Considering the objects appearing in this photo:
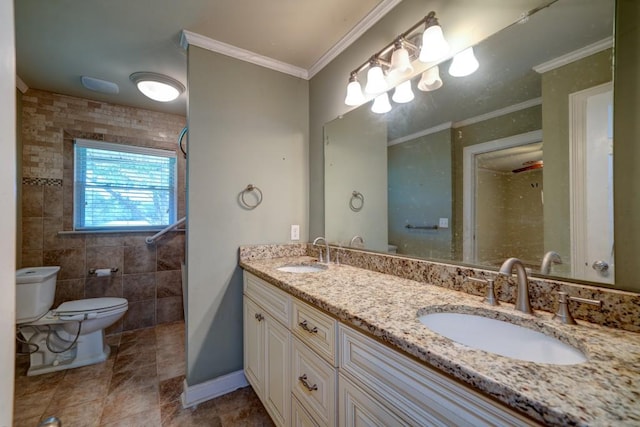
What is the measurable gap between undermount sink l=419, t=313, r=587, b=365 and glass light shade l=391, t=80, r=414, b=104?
1.09 meters

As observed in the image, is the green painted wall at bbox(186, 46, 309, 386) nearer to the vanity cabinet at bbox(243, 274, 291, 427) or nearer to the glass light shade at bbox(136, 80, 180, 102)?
the vanity cabinet at bbox(243, 274, 291, 427)

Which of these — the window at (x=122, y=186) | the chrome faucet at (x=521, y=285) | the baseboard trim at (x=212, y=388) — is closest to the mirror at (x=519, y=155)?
the chrome faucet at (x=521, y=285)

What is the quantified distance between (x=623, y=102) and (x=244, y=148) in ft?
5.97

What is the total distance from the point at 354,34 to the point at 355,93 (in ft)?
1.26

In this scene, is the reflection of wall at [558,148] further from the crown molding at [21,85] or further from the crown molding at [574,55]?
the crown molding at [21,85]

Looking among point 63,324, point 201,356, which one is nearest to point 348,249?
point 201,356

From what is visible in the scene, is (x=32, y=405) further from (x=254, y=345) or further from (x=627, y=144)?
(x=627, y=144)

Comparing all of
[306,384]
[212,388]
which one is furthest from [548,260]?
[212,388]

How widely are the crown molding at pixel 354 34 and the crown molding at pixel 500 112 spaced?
2.55ft

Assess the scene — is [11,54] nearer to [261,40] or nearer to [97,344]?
[261,40]

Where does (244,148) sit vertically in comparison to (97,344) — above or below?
above

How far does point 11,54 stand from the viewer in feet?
1.37

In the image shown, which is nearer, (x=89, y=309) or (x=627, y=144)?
(x=627, y=144)

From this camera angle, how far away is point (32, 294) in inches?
76.0
